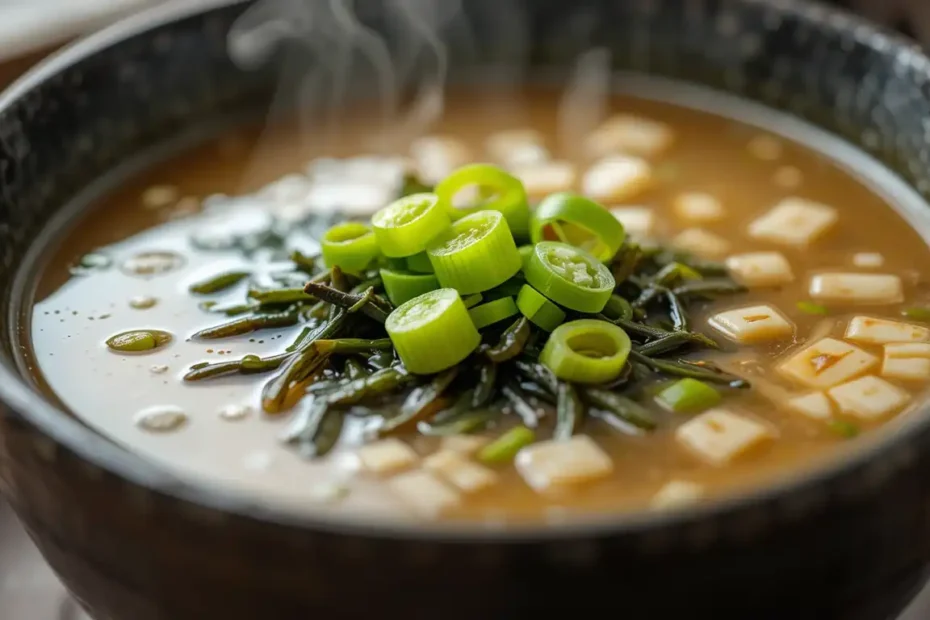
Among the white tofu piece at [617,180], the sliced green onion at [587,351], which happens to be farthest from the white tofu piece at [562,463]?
the white tofu piece at [617,180]

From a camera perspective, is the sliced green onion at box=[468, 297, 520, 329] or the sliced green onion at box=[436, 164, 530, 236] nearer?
the sliced green onion at box=[468, 297, 520, 329]

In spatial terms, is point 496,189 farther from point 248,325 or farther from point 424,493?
point 424,493

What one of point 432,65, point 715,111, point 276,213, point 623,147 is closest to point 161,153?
point 276,213

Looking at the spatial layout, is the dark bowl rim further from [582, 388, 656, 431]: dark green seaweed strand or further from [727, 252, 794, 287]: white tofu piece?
[727, 252, 794, 287]: white tofu piece

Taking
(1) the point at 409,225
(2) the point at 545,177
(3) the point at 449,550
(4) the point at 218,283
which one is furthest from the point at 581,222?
(3) the point at 449,550

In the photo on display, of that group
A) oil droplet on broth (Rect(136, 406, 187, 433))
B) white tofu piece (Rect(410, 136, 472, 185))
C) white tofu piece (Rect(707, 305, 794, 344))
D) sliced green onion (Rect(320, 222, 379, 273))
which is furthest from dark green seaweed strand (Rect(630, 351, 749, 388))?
white tofu piece (Rect(410, 136, 472, 185))

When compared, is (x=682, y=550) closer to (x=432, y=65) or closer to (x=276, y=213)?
(x=276, y=213)
